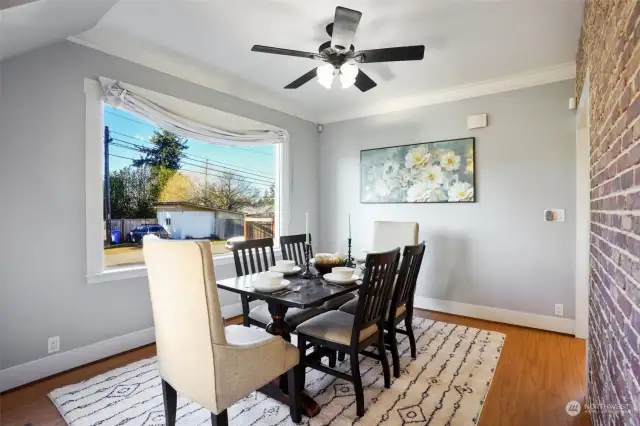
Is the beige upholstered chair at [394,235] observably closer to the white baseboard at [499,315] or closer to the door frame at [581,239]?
the white baseboard at [499,315]

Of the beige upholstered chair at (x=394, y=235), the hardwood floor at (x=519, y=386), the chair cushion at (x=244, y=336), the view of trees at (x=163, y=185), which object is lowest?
the hardwood floor at (x=519, y=386)

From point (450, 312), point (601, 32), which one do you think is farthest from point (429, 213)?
point (601, 32)

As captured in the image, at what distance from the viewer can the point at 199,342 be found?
4.80ft

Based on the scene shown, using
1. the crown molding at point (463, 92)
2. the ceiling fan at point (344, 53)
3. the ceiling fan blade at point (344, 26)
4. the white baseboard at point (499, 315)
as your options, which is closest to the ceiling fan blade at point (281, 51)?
the ceiling fan at point (344, 53)

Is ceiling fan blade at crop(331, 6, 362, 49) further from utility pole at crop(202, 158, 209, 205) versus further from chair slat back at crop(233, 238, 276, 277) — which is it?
utility pole at crop(202, 158, 209, 205)

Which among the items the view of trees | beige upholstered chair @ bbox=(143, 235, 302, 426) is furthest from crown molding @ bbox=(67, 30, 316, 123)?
beige upholstered chair @ bbox=(143, 235, 302, 426)

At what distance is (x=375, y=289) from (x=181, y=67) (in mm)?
2789

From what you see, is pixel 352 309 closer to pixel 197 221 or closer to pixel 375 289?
pixel 375 289

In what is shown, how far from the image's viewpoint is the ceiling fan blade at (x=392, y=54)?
2158mm

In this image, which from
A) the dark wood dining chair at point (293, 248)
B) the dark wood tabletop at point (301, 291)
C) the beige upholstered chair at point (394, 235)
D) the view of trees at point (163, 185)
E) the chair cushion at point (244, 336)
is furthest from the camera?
the beige upholstered chair at point (394, 235)

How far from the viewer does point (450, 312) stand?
3.79 meters

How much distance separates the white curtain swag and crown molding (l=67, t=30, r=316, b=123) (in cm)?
28

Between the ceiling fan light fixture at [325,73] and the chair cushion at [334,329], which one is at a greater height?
the ceiling fan light fixture at [325,73]

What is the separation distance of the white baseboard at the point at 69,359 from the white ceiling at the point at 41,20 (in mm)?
2051
